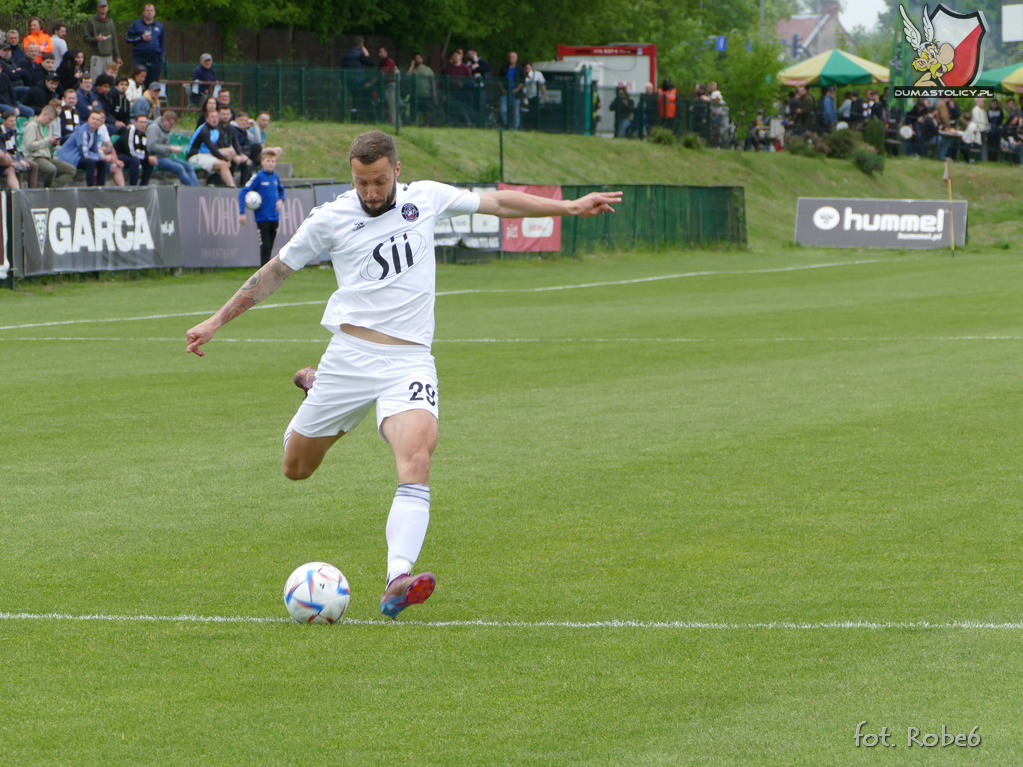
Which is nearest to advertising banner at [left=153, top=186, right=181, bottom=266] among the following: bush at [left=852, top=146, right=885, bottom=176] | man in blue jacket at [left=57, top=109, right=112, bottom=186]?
man in blue jacket at [left=57, top=109, right=112, bottom=186]

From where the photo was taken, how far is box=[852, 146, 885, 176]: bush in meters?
56.1

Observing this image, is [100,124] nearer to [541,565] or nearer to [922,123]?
[541,565]

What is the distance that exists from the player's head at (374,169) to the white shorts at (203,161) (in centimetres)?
2293

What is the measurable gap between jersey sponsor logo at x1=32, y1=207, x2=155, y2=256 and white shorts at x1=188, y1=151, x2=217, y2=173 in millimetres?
2691

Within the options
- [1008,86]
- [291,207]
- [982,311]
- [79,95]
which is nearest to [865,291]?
[982,311]

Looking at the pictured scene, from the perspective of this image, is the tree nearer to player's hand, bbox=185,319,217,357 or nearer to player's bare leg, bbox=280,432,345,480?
player's bare leg, bbox=280,432,345,480

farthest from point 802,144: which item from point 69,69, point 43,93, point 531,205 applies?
point 531,205

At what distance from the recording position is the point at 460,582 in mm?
7008

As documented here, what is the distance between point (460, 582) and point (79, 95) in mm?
22713

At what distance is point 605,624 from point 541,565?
1123 millimetres

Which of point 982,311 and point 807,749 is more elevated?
point 807,749

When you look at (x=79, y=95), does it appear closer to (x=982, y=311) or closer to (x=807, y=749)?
(x=982, y=311)

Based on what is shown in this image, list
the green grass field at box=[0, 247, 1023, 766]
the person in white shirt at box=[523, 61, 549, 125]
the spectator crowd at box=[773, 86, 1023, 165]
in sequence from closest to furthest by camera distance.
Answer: the green grass field at box=[0, 247, 1023, 766], the person in white shirt at box=[523, 61, 549, 125], the spectator crowd at box=[773, 86, 1023, 165]

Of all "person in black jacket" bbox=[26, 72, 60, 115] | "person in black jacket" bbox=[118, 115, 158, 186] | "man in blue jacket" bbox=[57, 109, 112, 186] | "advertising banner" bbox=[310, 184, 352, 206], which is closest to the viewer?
"man in blue jacket" bbox=[57, 109, 112, 186]
